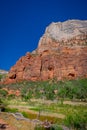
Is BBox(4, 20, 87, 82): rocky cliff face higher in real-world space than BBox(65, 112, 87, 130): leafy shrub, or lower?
higher

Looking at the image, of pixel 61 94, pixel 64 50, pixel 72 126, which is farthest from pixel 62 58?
pixel 72 126

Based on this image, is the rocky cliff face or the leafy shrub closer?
the leafy shrub

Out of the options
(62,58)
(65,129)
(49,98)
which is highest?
(62,58)

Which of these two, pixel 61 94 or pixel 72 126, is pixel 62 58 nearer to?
pixel 61 94

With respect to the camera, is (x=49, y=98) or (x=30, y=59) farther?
(x=30, y=59)

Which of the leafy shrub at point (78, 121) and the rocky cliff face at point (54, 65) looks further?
the rocky cliff face at point (54, 65)

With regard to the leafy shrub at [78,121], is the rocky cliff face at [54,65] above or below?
above

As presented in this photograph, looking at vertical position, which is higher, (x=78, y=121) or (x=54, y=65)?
(x=54, y=65)

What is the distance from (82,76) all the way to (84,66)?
9.64 m

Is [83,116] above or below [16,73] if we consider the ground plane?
below

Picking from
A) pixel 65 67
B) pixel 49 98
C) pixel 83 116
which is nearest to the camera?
pixel 83 116

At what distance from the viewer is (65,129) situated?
76.7 ft

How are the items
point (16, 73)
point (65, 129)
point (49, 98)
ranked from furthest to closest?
point (16, 73) → point (49, 98) → point (65, 129)

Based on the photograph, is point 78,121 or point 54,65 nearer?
point 78,121
